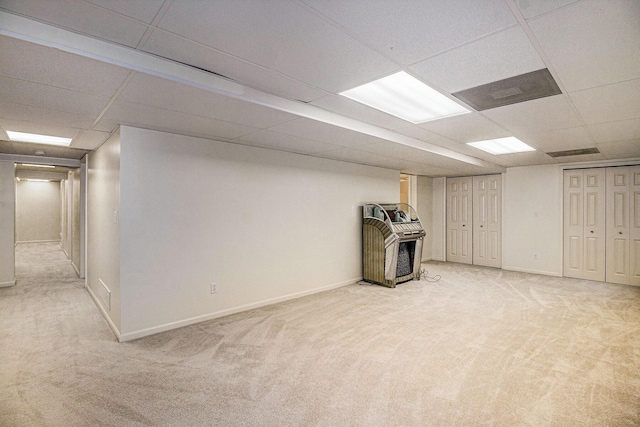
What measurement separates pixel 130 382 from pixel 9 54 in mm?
2261

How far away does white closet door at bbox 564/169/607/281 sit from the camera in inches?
226

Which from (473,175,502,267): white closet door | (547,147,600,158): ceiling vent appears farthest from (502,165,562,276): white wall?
(547,147,600,158): ceiling vent

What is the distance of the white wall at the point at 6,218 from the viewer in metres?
5.13

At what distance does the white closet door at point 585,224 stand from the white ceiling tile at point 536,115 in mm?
3374

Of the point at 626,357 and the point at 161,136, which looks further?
the point at 161,136

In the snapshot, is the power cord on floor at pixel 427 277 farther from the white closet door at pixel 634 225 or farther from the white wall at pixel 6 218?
the white wall at pixel 6 218

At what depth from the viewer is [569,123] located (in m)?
3.29

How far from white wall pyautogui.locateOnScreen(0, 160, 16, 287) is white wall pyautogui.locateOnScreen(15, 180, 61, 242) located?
23.4 ft

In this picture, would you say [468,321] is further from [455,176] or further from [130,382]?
[455,176]

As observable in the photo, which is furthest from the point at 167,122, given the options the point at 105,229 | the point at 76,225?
the point at 76,225

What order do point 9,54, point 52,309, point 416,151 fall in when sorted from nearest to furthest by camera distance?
point 9,54 → point 52,309 → point 416,151

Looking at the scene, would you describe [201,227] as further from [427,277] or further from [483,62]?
[427,277]

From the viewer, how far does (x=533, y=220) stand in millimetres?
6484

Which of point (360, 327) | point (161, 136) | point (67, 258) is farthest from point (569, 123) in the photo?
point (67, 258)
